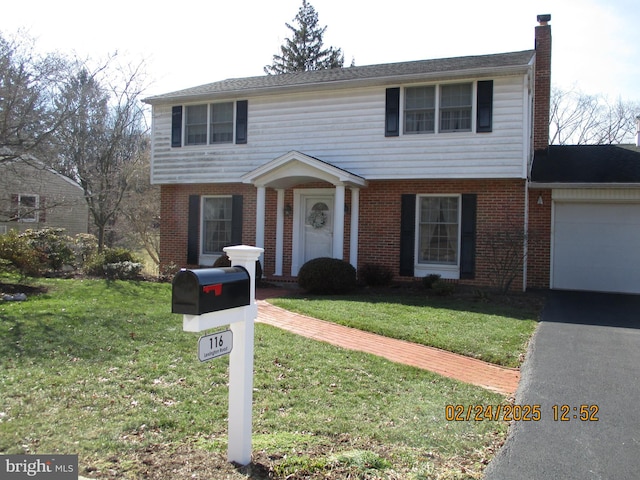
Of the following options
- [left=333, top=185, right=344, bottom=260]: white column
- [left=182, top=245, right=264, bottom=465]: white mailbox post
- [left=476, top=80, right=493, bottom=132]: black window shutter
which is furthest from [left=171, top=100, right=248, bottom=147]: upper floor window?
[left=182, top=245, right=264, bottom=465]: white mailbox post

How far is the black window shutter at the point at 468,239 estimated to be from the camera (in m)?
12.8

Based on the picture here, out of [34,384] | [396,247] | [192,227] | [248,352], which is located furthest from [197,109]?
[248,352]

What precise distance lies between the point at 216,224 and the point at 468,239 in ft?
23.1

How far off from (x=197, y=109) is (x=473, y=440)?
13293 millimetres

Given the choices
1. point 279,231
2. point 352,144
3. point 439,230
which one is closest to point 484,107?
point 439,230

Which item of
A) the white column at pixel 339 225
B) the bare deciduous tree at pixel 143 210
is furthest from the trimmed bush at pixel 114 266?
the bare deciduous tree at pixel 143 210

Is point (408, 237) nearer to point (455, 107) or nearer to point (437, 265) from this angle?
point (437, 265)

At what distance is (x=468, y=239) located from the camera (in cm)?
1284

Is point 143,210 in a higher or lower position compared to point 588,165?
lower

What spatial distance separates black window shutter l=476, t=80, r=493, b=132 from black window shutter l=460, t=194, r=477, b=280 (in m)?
1.64

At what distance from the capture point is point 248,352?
11.8 feet

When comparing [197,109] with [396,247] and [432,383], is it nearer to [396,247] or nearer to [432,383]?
[396,247]

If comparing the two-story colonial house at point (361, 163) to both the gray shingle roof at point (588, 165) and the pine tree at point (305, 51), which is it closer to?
the gray shingle roof at point (588, 165)

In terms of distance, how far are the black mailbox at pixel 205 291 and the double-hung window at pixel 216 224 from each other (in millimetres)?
11929
